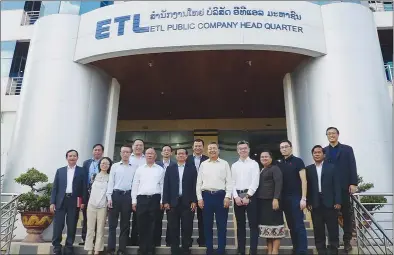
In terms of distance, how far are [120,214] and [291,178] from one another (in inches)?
84.5

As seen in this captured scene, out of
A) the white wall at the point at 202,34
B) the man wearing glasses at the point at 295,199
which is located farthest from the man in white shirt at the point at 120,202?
the white wall at the point at 202,34

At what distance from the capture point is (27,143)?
6.60 m

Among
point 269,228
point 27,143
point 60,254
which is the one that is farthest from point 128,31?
point 269,228

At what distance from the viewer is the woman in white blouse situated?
13.8ft

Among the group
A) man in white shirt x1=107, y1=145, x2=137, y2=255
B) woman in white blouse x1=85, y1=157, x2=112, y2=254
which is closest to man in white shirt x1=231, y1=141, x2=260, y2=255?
man in white shirt x1=107, y1=145, x2=137, y2=255

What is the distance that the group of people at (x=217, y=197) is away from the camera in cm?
395

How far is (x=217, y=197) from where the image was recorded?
4004 mm

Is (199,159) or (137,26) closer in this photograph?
(199,159)

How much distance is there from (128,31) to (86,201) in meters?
3.74

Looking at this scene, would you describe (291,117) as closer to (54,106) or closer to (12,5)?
(54,106)

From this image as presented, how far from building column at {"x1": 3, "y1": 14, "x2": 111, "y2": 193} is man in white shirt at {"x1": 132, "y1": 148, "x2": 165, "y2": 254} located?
290 cm

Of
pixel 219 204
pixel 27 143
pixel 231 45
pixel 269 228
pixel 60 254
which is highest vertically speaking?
pixel 231 45

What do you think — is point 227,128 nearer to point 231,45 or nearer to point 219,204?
point 231,45

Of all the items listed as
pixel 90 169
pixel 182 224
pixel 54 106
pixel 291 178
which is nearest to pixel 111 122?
pixel 54 106
